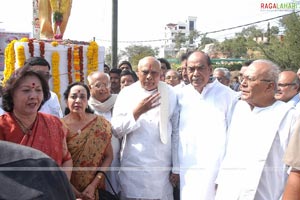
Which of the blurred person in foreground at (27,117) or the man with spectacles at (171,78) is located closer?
the blurred person in foreground at (27,117)

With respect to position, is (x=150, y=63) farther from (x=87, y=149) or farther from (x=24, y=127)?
(x=24, y=127)

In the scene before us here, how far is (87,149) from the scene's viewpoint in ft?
11.0

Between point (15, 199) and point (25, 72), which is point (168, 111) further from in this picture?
point (15, 199)

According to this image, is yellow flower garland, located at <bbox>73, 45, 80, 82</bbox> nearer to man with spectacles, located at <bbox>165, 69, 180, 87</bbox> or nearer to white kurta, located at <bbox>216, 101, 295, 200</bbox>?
man with spectacles, located at <bbox>165, 69, 180, 87</bbox>

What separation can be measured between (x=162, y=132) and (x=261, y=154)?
999 millimetres

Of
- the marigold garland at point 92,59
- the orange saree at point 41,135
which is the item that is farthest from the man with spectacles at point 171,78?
the orange saree at point 41,135

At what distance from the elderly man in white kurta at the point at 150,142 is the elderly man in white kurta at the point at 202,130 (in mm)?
123

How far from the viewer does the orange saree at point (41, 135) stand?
2.74m

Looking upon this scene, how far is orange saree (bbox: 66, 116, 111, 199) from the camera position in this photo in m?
3.30

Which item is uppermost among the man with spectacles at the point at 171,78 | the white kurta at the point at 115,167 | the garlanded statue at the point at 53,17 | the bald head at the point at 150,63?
the garlanded statue at the point at 53,17

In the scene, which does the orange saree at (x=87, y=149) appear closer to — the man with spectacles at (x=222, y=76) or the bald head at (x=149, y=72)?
the bald head at (x=149, y=72)

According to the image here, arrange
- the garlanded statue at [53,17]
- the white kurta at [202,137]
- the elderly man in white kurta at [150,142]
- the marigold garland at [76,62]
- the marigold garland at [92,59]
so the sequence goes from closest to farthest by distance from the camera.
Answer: the white kurta at [202,137]
the elderly man in white kurta at [150,142]
the marigold garland at [76,62]
the marigold garland at [92,59]
the garlanded statue at [53,17]

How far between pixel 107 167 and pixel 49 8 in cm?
430

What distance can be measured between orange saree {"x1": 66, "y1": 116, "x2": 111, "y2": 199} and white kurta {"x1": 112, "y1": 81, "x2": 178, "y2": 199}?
20 centimetres
